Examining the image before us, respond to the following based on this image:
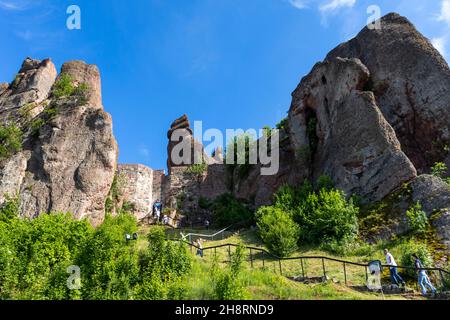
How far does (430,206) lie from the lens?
18.7 metres

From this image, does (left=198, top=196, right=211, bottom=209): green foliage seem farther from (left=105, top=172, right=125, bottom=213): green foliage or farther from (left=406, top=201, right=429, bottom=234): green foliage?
(left=406, top=201, right=429, bottom=234): green foliage

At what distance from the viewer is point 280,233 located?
20031mm

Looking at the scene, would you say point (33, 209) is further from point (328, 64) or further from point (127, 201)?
point (328, 64)

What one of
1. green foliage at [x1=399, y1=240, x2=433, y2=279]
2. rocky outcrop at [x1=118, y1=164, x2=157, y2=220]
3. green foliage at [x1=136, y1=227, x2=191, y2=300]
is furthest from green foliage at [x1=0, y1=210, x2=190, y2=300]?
rocky outcrop at [x1=118, y1=164, x2=157, y2=220]

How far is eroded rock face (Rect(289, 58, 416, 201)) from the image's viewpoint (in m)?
22.1

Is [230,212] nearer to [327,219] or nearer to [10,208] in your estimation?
[327,219]

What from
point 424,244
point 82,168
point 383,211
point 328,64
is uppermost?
point 328,64

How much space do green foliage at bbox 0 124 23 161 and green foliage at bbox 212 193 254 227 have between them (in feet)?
51.6

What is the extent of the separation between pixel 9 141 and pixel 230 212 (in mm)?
17270

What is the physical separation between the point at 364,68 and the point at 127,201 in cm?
2158

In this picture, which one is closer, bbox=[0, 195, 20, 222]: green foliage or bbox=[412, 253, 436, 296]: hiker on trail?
bbox=[412, 253, 436, 296]: hiker on trail

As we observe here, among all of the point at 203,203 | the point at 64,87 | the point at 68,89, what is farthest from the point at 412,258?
the point at 64,87

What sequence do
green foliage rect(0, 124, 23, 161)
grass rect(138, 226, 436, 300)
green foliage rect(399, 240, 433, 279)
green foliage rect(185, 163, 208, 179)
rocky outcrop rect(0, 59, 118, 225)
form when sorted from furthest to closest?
green foliage rect(185, 163, 208, 179) → green foliage rect(0, 124, 23, 161) → rocky outcrop rect(0, 59, 118, 225) → green foliage rect(399, 240, 433, 279) → grass rect(138, 226, 436, 300)
